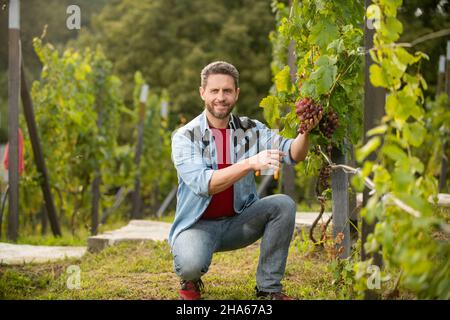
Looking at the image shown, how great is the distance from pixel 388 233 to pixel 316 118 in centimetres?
99

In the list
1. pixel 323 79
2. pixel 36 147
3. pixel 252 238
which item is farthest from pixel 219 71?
pixel 36 147

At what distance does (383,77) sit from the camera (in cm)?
237

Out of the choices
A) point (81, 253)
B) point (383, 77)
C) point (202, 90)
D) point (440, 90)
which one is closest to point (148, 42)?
point (440, 90)

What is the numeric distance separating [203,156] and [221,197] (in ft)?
0.84

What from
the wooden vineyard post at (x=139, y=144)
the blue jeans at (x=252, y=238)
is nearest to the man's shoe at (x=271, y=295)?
the blue jeans at (x=252, y=238)

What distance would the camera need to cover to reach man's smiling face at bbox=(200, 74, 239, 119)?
3438mm

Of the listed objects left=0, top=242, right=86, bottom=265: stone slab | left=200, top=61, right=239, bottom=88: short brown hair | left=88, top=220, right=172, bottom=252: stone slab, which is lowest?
left=0, top=242, right=86, bottom=265: stone slab

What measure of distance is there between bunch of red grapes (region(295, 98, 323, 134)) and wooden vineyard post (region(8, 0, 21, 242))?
12.4ft

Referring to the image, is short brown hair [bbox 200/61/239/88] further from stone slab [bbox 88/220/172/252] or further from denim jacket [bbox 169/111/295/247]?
stone slab [bbox 88/220/172/252]

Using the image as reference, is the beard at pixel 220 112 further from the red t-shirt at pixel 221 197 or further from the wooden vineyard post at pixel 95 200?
the wooden vineyard post at pixel 95 200

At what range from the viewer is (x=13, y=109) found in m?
6.11

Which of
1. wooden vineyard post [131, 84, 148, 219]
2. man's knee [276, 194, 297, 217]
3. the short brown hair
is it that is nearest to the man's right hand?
man's knee [276, 194, 297, 217]

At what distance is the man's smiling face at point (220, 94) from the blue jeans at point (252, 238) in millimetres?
535

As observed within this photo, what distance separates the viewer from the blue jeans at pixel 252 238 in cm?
327
